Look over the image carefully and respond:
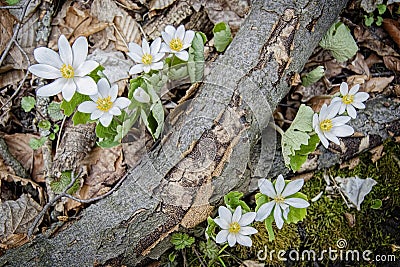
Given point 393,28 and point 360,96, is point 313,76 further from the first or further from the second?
point 393,28

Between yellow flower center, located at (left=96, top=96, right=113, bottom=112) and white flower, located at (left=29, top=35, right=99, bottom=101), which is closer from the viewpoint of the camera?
white flower, located at (left=29, top=35, right=99, bottom=101)

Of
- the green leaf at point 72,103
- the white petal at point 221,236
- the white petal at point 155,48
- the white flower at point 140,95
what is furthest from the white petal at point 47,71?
the white petal at point 221,236

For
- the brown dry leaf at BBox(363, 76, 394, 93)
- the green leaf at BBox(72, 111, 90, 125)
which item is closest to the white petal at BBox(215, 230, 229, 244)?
the green leaf at BBox(72, 111, 90, 125)

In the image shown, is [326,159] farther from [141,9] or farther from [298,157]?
[141,9]

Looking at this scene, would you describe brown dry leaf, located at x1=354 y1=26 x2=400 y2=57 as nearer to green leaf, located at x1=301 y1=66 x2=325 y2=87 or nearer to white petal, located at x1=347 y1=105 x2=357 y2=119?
green leaf, located at x1=301 y1=66 x2=325 y2=87

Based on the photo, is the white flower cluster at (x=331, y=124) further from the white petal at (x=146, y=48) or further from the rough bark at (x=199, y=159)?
the white petal at (x=146, y=48)

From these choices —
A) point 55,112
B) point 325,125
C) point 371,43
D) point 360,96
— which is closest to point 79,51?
point 55,112

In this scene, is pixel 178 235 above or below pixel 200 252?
above

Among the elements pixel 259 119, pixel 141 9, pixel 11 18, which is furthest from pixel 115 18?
pixel 259 119

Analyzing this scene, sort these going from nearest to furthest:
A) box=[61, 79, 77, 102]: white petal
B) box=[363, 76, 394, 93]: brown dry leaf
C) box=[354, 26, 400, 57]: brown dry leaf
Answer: box=[61, 79, 77, 102]: white petal
box=[363, 76, 394, 93]: brown dry leaf
box=[354, 26, 400, 57]: brown dry leaf
